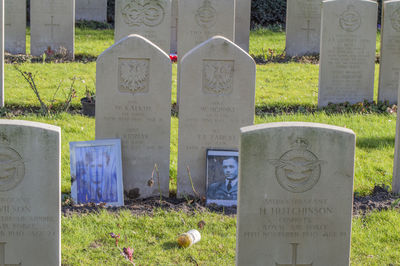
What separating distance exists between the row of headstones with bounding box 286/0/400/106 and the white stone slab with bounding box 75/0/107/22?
9.79 meters

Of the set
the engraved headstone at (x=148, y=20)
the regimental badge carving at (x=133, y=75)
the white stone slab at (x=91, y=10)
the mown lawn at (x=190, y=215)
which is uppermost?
the white stone slab at (x=91, y=10)

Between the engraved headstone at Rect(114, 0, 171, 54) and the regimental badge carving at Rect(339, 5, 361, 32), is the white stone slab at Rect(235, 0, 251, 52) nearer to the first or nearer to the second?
the regimental badge carving at Rect(339, 5, 361, 32)

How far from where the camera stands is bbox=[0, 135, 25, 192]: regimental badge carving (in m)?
4.50

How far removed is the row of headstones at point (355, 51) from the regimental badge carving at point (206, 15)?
1673 mm

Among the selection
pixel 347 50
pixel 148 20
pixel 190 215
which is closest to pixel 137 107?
pixel 190 215

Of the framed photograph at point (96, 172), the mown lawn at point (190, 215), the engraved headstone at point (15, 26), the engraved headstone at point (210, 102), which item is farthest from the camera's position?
the engraved headstone at point (15, 26)

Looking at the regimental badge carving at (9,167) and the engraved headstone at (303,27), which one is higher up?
the engraved headstone at (303,27)

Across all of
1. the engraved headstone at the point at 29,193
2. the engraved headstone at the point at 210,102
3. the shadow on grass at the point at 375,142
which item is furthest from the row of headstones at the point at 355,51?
the engraved headstone at the point at 29,193

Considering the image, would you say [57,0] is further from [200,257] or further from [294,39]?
[200,257]

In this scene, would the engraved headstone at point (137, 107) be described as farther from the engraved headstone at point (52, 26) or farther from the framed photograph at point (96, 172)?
the engraved headstone at point (52, 26)

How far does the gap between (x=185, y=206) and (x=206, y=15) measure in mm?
4010

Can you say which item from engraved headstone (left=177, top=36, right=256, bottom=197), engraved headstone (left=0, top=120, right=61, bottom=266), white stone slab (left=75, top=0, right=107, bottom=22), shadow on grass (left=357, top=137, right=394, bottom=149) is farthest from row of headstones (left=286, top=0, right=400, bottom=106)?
white stone slab (left=75, top=0, right=107, bottom=22)

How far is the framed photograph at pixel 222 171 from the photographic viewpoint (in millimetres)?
6938

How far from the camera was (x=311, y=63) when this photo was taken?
1387cm
